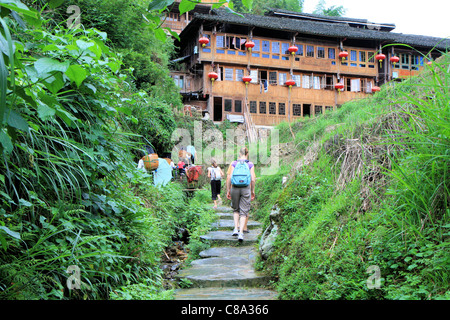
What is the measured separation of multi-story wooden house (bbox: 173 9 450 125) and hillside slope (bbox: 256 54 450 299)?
18941mm

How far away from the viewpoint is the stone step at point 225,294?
389 centimetres

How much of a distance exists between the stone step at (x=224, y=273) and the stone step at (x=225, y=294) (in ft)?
0.45

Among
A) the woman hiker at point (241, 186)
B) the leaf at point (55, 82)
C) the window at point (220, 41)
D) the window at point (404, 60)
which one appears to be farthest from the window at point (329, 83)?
the leaf at point (55, 82)

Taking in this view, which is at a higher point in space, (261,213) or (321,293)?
(321,293)

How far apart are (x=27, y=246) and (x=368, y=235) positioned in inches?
107

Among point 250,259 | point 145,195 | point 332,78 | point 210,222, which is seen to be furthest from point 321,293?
point 332,78

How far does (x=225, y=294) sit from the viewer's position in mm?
4090

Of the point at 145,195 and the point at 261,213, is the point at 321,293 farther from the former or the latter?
the point at 261,213

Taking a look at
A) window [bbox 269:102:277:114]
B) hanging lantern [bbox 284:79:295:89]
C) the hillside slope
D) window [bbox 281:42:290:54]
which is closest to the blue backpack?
the hillside slope

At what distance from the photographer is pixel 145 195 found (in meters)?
5.82

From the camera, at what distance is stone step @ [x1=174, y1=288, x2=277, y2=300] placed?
3.89 metres

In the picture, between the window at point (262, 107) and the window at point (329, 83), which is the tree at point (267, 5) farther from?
the window at point (262, 107)

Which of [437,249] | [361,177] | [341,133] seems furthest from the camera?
[341,133]

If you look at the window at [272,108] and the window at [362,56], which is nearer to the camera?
the window at [272,108]
